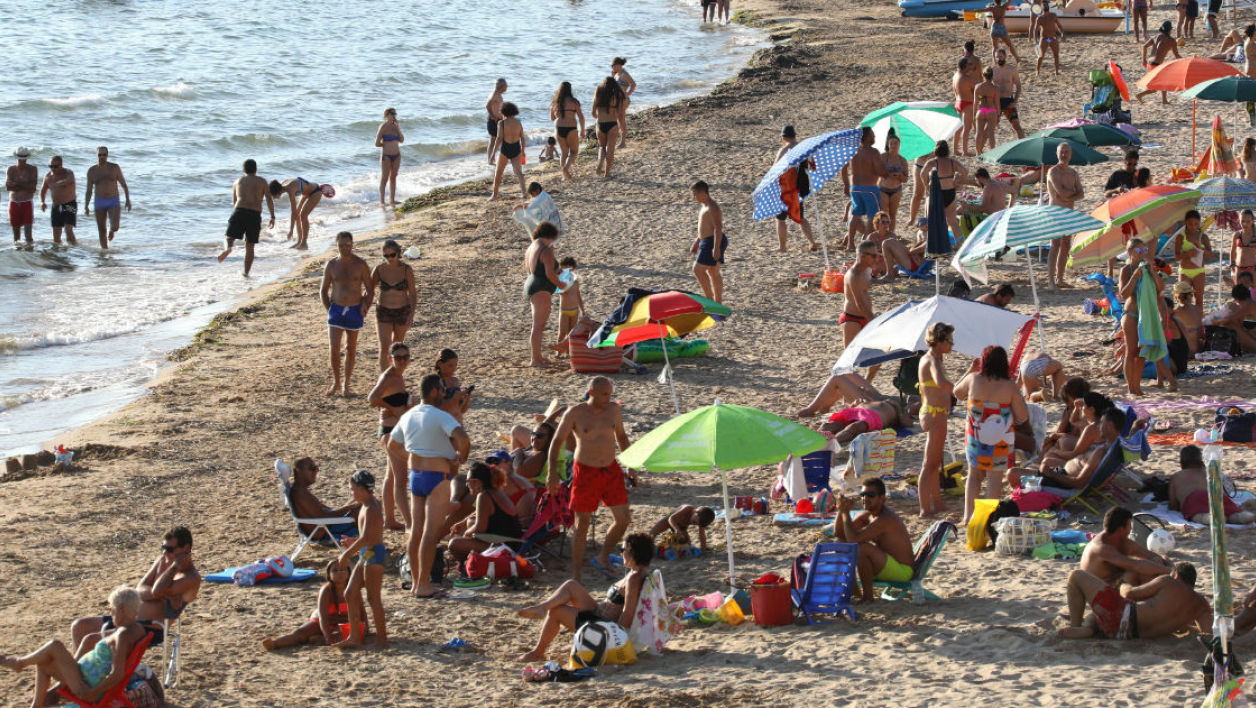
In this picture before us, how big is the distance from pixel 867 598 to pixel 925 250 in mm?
7364

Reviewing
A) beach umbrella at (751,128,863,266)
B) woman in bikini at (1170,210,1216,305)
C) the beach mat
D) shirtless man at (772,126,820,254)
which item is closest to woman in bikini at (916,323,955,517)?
the beach mat

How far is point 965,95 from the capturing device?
19.3m

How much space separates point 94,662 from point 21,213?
45.4 feet

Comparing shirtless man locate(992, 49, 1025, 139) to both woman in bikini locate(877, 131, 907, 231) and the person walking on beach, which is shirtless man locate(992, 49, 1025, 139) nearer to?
woman in bikini locate(877, 131, 907, 231)

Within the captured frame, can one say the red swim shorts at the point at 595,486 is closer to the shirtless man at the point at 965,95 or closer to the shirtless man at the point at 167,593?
the shirtless man at the point at 167,593

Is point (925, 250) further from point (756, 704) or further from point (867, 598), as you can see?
point (756, 704)

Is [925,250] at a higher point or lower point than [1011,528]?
higher

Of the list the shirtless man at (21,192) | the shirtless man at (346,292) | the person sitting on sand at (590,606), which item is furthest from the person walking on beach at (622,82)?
the person sitting on sand at (590,606)

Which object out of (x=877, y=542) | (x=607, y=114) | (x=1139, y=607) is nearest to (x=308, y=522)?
(x=877, y=542)

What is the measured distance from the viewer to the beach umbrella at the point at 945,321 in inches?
373

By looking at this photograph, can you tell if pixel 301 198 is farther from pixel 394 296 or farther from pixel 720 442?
pixel 720 442

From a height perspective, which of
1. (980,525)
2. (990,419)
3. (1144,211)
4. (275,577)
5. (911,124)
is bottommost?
(275,577)

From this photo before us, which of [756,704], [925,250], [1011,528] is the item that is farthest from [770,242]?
[756,704]

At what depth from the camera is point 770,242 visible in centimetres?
1656
